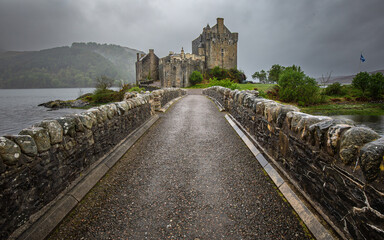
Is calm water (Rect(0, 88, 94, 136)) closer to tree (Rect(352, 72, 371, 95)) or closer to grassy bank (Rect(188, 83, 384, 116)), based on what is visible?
grassy bank (Rect(188, 83, 384, 116))

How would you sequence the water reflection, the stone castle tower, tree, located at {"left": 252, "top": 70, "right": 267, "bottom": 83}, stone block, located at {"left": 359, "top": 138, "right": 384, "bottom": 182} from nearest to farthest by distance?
stone block, located at {"left": 359, "top": 138, "right": 384, "bottom": 182}, the water reflection, the stone castle tower, tree, located at {"left": 252, "top": 70, "right": 267, "bottom": 83}

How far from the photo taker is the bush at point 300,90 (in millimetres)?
23047

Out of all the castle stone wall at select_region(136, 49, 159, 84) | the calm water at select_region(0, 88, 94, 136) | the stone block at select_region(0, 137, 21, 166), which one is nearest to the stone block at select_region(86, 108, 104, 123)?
the stone block at select_region(0, 137, 21, 166)

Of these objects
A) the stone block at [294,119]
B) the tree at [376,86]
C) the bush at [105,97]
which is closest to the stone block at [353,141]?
the stone block at [294,119]

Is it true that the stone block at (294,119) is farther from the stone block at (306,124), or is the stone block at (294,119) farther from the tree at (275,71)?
the tree at (275,71)

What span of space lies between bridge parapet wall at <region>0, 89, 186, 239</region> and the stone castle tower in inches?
2346

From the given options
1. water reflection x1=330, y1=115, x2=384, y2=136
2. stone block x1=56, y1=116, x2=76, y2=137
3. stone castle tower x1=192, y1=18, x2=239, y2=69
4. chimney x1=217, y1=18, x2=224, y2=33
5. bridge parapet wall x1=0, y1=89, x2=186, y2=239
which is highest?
chimney x1=217, y1=18, x2=224, y2=33

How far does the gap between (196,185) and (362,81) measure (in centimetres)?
3260

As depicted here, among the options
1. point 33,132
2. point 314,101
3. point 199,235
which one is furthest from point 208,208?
point 314,101

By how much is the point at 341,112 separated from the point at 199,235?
22.8 metres

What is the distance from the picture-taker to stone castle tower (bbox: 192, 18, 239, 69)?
6019 cm

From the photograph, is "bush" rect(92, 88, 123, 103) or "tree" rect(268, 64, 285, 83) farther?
"tree" rect(268, 64, 285, 83)

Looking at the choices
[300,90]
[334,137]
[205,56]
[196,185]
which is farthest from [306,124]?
[205,56]

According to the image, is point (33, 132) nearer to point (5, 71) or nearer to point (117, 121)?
point (117, 121)
